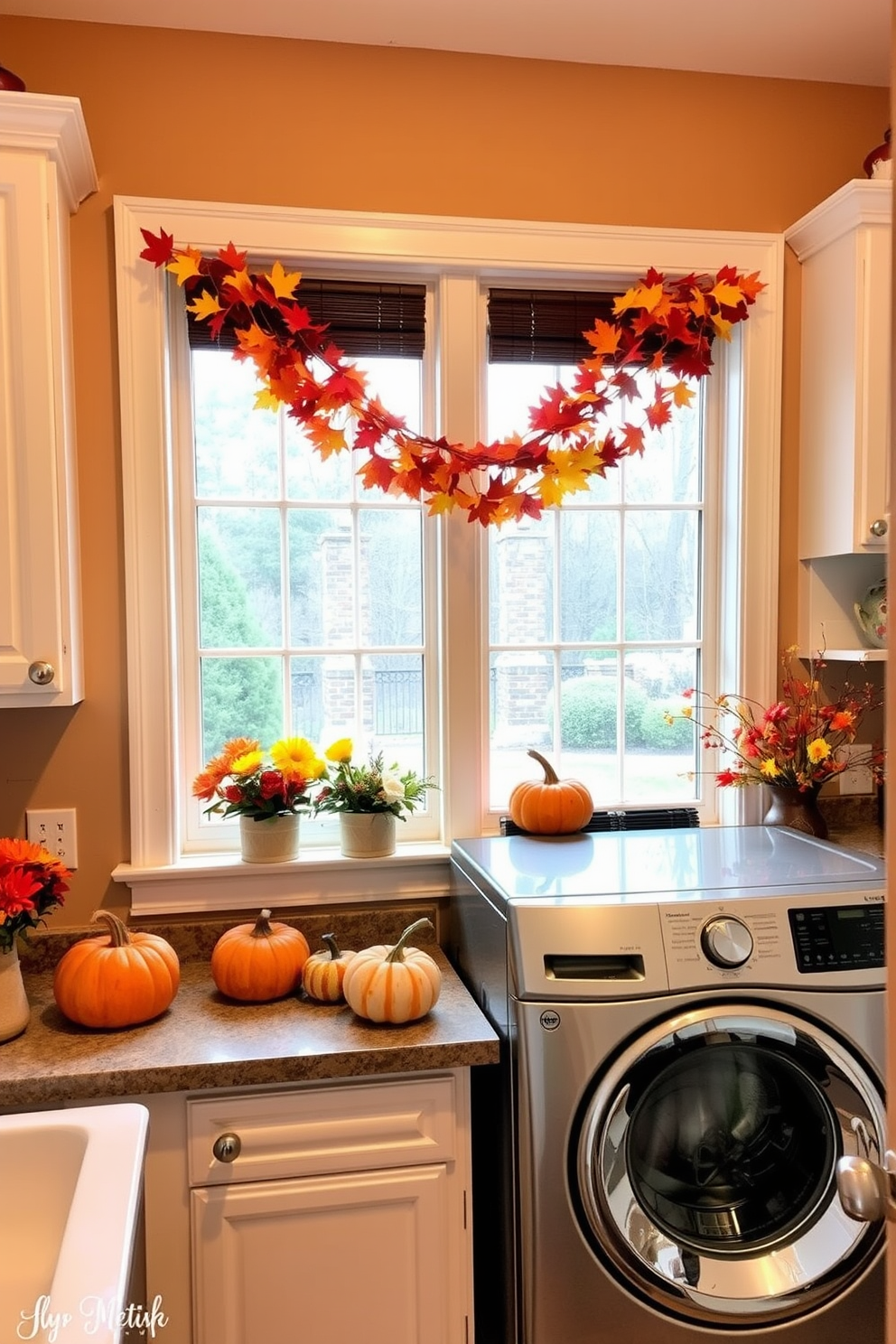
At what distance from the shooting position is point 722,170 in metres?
2.19

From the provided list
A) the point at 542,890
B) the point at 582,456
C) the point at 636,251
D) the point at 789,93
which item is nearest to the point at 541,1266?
the point at 542,890

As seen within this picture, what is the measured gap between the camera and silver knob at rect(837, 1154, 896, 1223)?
813 mm

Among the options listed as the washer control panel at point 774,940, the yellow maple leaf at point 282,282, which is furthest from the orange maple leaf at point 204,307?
the washer control panel at point 774,940

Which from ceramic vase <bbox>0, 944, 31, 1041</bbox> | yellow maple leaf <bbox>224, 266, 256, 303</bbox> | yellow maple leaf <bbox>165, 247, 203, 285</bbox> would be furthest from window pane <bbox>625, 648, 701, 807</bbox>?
ceramic vase <bbox>0, 944, 31, 1041</bbox>

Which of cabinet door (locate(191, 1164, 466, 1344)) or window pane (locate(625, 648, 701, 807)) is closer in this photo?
cabinet door (locate(191, 1164, 466, 1344))

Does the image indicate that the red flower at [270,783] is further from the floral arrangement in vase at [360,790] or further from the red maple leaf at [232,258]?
the red maple leaf at [232,258]

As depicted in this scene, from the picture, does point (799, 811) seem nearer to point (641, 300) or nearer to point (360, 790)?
point (360, 790)

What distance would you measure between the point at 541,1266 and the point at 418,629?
4.16 feet

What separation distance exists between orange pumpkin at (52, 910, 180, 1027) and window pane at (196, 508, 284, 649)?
2.30 ft

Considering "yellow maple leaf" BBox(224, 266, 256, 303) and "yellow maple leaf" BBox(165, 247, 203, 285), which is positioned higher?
"yellow maple leaf" BBox(165, 247, 203, 285)

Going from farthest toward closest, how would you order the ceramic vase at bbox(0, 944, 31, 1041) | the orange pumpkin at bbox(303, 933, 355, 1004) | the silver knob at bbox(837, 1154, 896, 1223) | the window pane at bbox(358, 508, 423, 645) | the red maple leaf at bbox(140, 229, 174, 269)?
1. the window pane at bbox(358, 508, 423, 645)
2. the red maple leaf at bbox(140, 229, 174, 269)
3. the orange pumpkin at bbox(303, 933, 355, 1004)
4. the ceramic vase at bbox(0, 944, 31, 1041)
5. the silver knob at bbox(837, 1154, 896, 1223)

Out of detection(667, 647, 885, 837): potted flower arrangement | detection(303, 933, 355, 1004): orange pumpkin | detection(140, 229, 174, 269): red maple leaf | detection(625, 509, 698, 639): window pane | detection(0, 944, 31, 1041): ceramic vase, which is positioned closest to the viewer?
detection(0, 944, 31, 1041): ceramic vase

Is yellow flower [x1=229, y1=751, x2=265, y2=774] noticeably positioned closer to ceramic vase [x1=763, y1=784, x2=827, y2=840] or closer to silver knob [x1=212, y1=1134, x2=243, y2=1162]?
silver knob [x1=212, y1=1134, x2=243, y2=1162]

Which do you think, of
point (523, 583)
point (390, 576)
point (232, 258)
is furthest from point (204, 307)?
point (523, 583)
